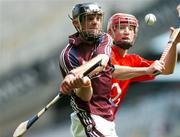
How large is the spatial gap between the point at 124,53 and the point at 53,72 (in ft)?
24.8

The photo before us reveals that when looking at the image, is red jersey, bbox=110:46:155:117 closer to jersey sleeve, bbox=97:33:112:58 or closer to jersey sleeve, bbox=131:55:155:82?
jersey sleeve, bbox=131:55:155:82

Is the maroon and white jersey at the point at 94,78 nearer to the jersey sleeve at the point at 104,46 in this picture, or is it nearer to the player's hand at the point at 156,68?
the jersey sleeve at the point at 104,46

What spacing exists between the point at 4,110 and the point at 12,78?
2.02 ft

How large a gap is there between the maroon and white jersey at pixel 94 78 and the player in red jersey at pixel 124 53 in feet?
1.69

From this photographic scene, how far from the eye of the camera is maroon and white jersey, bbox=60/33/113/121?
4.34 metres

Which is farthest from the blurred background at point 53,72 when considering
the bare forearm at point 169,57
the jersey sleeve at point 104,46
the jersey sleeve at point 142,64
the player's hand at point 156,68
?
the jersey sleeve at point 104,46

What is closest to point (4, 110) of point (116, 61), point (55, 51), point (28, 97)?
point (28, 97)

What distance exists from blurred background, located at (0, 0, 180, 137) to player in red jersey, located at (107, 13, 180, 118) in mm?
6386

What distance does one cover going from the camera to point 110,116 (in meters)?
4.42

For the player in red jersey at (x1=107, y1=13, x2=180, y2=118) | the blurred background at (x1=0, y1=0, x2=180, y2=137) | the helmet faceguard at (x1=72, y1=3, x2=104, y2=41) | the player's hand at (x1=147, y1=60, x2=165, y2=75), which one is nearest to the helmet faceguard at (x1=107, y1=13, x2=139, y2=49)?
the player in red jersey at (x1=107, y1=13, x2=180, y2=118)

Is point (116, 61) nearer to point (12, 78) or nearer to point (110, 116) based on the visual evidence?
point (110, 116)

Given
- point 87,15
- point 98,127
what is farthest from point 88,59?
point 98,127

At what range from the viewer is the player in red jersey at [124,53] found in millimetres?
5020

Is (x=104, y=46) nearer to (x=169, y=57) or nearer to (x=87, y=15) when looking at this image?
(x=87, y=15)
